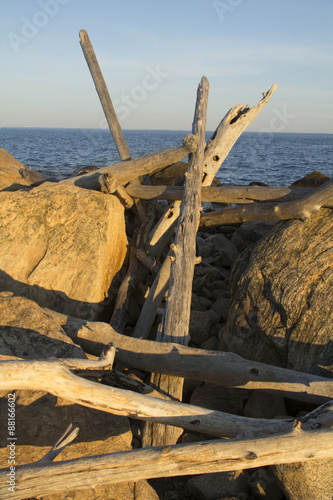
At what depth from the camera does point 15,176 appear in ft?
25.1

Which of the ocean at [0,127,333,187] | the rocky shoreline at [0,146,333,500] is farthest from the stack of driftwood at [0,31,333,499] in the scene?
the ocean at [0,127,333,187]

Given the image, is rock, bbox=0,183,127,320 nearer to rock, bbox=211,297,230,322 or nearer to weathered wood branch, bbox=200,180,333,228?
rock, bbox=211,297,230,322

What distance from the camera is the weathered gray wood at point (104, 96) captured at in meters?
8.70

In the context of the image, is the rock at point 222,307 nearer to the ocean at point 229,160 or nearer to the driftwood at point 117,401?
the driftwood at point 117,401

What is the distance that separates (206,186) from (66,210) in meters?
2.64

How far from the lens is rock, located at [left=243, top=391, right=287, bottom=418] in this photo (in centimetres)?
406

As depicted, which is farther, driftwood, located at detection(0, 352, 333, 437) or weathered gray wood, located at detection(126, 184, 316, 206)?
weathered gray wood, located at detection(126, 184, 316, 206)

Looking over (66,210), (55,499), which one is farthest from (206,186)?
(55,499)

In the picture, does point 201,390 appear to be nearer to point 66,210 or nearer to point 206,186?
point 66,210

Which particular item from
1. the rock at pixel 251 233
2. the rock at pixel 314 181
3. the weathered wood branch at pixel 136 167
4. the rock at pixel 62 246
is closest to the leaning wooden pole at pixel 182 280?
the weathered wood branch at pixel 136 167

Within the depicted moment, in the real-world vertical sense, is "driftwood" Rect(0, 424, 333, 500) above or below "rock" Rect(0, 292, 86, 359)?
below

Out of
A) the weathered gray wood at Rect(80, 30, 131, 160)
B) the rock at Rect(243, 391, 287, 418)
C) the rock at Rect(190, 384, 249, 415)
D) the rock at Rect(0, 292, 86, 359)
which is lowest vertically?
the rock at Rect(190, 384, 249, 415)

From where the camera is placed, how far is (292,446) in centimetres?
272

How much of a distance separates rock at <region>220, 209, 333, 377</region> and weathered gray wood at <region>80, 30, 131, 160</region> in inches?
178
